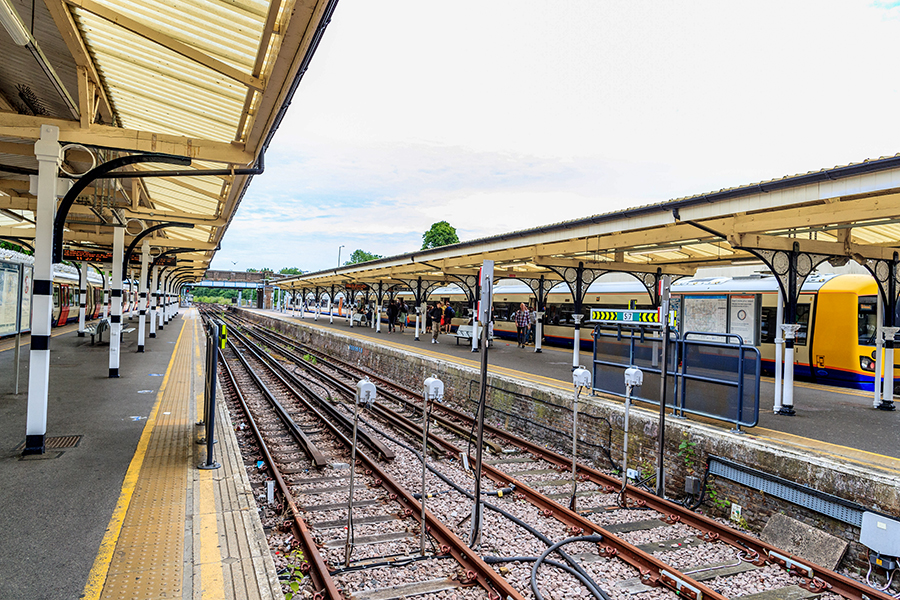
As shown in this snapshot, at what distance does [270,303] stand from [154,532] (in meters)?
86.6

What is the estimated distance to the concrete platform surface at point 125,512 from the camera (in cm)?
339

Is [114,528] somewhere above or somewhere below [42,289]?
below

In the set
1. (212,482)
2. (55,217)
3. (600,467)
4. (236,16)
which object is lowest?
(600,467)

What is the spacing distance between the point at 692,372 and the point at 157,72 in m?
7.85

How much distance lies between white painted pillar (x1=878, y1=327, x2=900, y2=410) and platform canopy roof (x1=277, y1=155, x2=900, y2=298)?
1.29 meters

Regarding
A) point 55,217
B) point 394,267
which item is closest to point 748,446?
point 55,217

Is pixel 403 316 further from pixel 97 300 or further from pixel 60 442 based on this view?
pixel 60 442

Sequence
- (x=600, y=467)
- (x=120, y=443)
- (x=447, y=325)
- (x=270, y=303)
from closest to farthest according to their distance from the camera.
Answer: (x=120, y=443), (x=600, y=467), (x=447, y=325), (x=270, y=303)

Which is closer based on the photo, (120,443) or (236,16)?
(236,16)

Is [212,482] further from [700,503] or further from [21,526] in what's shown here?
[700,503]

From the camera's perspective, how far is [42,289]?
577 centimetres

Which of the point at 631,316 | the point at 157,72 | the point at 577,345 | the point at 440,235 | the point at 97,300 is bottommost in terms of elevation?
the point at 577,345

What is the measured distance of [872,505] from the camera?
5.11 metres

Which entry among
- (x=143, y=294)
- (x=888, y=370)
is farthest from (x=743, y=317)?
(x=143, y=294)
